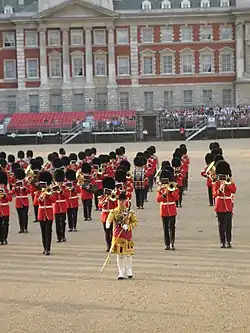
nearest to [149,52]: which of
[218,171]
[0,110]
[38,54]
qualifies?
[38,54]

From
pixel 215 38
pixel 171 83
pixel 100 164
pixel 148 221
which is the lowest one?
pixel 148 221

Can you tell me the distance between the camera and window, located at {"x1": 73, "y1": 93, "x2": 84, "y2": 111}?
7100 centimetres

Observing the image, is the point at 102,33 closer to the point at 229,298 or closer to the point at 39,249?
the point at 39,249

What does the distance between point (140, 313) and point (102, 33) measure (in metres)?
62.9

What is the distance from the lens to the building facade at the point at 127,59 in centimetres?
7006

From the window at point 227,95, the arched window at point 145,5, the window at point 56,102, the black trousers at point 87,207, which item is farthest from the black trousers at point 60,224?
the arched window at point 145,5

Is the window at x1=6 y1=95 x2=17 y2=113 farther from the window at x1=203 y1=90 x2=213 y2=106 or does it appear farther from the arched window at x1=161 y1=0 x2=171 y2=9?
the window at x1=203 y1=90 x2=213 y2=106

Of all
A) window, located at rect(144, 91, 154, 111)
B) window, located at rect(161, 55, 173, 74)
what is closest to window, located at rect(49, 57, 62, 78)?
window, located at rect(144, 91, 154, 111)

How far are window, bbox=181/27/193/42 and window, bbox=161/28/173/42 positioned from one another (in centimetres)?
119

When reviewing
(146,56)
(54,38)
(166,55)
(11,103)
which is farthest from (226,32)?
(11,103)

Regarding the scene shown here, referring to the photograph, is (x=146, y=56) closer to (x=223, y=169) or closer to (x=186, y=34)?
(x=186, y=34)

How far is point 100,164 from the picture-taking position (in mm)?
20484

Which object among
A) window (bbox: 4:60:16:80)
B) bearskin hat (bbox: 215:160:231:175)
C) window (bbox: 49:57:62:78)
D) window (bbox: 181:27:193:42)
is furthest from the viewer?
window (bbox: 4:60:16:80)

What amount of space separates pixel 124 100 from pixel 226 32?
1221 centimetres
